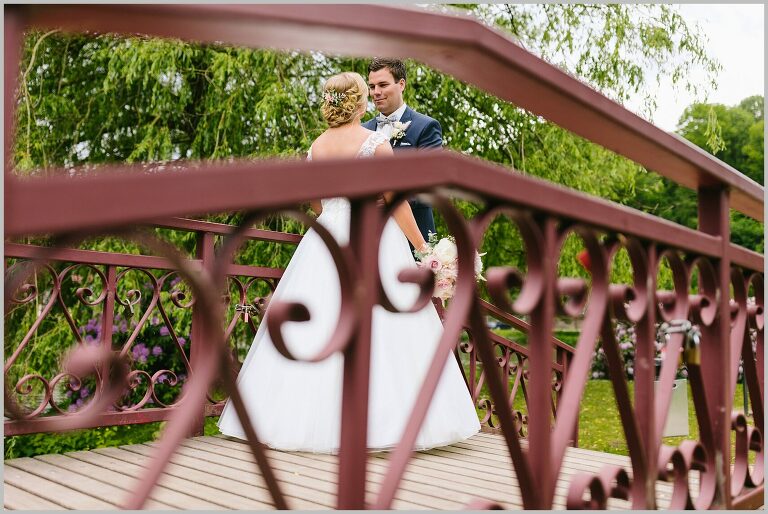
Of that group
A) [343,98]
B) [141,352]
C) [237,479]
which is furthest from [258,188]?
[141,352]

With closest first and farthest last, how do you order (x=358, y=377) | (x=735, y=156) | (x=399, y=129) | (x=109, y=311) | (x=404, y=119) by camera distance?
(x=358, y=377)
(x=109, y=311)
(x=399, y=129)
(x=404, y=119)
(x=735, y=156)

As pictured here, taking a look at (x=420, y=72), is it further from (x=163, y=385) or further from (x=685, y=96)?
(x=163, y=385)

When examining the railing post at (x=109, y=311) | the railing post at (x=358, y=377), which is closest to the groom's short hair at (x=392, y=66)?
the railing post at (x=109, y=311)

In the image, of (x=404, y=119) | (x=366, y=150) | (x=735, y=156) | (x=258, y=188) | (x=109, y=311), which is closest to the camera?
(x=258, y=188)

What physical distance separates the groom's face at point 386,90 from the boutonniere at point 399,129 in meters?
0.19

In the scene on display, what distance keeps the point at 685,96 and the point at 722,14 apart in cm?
136

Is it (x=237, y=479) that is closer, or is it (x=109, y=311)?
(x=237, y=479)

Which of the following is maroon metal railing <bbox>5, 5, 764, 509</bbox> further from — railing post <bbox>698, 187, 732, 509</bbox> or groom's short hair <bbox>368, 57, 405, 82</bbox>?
groom's short hair <bbox>368, 57, 405, 82</bbox>

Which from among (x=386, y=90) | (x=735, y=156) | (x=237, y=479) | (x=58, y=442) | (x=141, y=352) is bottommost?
(x=58, y=442)

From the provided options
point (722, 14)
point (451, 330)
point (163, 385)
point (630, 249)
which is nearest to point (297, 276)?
point (630, 249)

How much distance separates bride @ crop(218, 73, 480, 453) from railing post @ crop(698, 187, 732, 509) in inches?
49.7

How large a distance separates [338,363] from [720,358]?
5.53 ft

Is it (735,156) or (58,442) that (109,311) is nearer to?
(58,442)

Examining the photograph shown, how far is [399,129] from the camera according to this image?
417 centimetres
